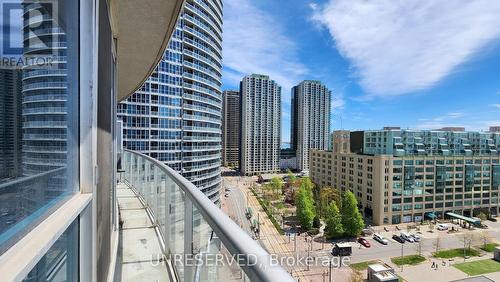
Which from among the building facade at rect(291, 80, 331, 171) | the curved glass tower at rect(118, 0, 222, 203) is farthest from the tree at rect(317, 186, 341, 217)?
the building facade at rect(291, 80, 331, 171)

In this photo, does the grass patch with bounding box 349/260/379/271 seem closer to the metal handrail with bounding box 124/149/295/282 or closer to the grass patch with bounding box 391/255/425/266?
the grass patch with bounding box 391/255/425/266

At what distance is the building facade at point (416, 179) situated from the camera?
86.0 ft

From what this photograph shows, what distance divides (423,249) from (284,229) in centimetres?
1088

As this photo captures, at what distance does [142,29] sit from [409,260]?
2182cm

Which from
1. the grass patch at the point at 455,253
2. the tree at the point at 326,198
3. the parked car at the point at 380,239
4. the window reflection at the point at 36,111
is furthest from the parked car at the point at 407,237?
the window reflection at the point at 36,111

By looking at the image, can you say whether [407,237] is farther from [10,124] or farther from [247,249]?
[10,124]

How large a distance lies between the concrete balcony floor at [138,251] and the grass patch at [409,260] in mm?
19779

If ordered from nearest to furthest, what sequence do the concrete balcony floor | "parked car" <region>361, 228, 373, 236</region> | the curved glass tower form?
the concrete balcony floor < "parked car" <region>361, 228, 373, 236</region> < the curved glass tower

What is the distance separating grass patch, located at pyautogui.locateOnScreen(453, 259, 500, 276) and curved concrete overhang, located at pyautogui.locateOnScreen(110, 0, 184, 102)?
22.0m

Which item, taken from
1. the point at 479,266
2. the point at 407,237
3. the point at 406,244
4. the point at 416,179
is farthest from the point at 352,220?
the point at 416,179

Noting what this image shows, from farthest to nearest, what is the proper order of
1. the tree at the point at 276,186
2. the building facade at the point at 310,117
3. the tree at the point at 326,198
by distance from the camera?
the building facade at the point at 310,117, the tree at the point at 276,186, the tree at the point at 326,198

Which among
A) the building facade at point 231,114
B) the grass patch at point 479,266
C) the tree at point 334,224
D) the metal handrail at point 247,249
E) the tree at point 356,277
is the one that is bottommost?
the grass patch at point 479,266

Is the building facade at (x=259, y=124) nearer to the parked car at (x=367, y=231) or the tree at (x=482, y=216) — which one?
the parked car at (x=367, y=231)

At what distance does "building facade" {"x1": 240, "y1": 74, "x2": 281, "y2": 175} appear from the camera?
50.8 meters
